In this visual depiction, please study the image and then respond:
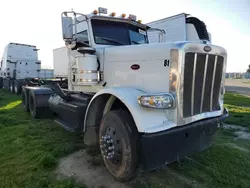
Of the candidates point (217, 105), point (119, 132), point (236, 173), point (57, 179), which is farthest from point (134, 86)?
point (236, 173)

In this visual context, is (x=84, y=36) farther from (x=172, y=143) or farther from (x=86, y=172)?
(x=172, y=143)

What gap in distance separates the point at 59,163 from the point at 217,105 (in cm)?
279

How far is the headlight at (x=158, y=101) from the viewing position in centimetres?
271

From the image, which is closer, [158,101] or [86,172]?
[158,101]

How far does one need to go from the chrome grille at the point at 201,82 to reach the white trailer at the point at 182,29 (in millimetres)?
681

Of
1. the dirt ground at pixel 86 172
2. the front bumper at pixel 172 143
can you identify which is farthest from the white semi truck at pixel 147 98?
the dirt ground at pixel 86 172

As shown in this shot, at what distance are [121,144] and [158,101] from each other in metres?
0.82

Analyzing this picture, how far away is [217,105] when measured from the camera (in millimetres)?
3471

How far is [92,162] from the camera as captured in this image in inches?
148

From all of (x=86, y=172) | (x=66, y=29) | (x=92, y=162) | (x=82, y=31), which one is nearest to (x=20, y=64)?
(x=82, y=31)

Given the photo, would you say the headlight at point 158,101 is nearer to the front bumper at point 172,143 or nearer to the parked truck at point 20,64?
the front bumper at point 172,143

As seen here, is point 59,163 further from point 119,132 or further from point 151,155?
point 151,155

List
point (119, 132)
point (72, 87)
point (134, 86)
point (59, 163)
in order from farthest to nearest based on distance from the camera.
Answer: point (72, 87) → point (59, 163) → point (134, 86) → point (119, 132)

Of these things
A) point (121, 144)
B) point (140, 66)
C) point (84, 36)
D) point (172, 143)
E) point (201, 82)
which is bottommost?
point (121, 144)
